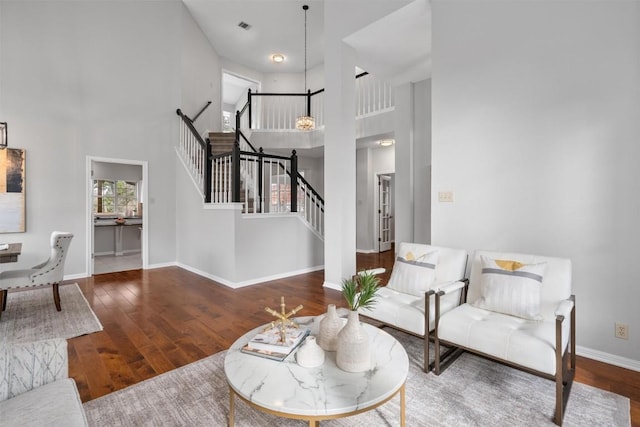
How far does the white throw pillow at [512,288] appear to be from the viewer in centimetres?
219

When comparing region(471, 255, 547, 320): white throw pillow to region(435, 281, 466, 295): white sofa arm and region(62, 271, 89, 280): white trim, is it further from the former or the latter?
region(62, 271, 89, 280): white trim

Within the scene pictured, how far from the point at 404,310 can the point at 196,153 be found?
498 centimetres

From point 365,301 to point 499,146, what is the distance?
89.7 inches

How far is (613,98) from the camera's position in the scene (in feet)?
7.77

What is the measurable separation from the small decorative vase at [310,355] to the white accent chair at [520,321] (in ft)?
3.54

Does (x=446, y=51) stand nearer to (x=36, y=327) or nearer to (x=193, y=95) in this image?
(x=36, y=327)

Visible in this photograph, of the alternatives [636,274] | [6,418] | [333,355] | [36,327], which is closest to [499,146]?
[636,274]

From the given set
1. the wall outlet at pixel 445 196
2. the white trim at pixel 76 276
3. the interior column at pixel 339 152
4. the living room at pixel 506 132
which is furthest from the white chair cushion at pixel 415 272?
the white trim at pixel 76 276

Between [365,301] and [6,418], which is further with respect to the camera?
[365,301]

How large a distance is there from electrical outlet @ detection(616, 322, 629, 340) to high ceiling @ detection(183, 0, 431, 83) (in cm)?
367

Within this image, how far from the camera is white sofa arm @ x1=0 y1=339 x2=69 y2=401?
1.32 metres

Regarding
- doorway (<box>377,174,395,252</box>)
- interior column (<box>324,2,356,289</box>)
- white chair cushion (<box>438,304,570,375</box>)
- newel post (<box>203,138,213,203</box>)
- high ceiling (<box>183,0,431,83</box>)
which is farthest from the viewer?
doorway (<box>377,174,395,252</box>)

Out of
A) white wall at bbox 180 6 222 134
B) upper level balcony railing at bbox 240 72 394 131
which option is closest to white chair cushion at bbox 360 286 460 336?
upper level balcony railing at bbox 240 72 394 131

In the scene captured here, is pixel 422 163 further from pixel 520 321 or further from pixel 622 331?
pixel 520 321
